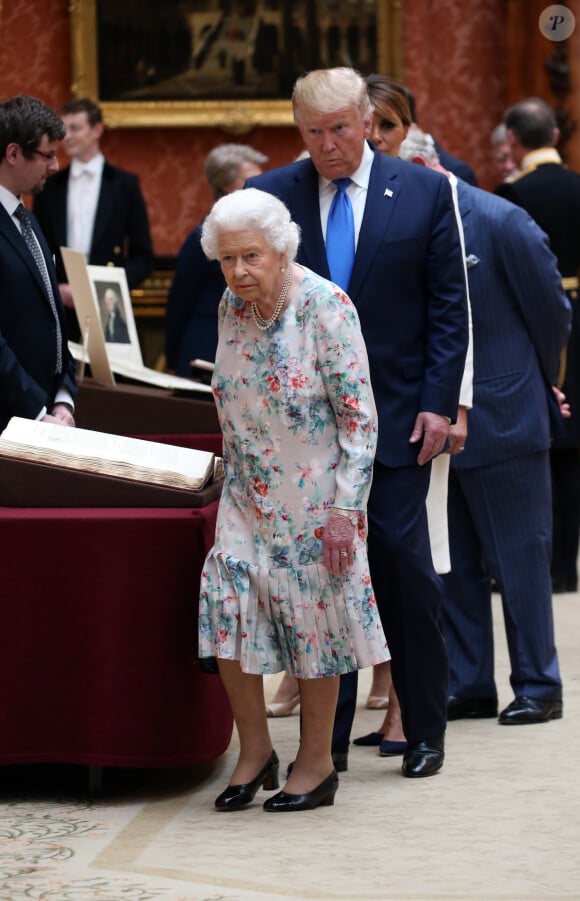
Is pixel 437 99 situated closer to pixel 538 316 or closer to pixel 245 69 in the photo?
pixel 245 69

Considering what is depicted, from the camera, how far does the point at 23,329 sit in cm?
444

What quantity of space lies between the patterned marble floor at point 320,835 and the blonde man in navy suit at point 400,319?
28 centimetres

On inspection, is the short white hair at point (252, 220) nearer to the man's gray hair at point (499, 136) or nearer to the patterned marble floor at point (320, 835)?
the patterned marble floor at point (320, 835)

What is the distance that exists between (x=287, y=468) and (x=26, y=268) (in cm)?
112

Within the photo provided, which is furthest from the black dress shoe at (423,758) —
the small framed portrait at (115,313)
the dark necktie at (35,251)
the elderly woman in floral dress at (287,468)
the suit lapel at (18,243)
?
the small framed portrait at (115,313)

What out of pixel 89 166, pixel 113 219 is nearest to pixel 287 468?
pixel 113 219

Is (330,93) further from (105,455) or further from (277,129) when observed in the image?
(277,129)

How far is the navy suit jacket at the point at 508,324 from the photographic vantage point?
477 centimetres

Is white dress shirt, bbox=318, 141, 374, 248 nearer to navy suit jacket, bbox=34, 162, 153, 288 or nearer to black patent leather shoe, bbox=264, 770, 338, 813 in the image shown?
black patent leather shoe, bbox=264, 770, 338, 813

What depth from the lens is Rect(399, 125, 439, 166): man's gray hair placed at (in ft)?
15.4

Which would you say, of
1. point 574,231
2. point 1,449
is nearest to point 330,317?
point 1,449

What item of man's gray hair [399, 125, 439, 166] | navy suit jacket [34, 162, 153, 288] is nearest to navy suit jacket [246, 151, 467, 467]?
man's gray hair [399, 125, 439, 166]

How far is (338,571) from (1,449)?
864 mm

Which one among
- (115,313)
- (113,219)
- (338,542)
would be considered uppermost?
(113,219)
